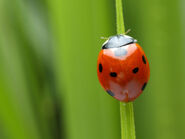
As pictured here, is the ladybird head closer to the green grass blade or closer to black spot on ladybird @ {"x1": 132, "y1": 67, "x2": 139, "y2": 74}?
black spot on ladybird @ {"x1": 132, "y1": 67, "x2": 139, "y2": 74}

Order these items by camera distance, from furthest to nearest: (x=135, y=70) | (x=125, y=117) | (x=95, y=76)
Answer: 1. (x=95, y=76)
2. (x=135, y=70)
3. (x=125, y=117)

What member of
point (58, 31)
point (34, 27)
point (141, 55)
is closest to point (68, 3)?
point (58, 31)

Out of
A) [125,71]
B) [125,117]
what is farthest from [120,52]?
[125,117]

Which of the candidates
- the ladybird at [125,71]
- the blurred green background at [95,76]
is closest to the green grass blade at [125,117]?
the ladybird at [125,71]

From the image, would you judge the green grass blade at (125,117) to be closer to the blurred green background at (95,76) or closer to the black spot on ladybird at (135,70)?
the black spot on ladybird at (135,70)

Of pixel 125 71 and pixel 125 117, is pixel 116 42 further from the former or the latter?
pixel 125 117

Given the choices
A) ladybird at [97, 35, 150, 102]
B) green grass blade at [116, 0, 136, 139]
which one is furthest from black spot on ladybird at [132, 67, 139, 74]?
green grass blade at [116, 0, 136, 139]

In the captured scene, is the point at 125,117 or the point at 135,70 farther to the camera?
the point at 135,70

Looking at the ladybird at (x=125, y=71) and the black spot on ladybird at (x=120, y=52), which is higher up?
the black spot on ladybird at (x=120, y=52)

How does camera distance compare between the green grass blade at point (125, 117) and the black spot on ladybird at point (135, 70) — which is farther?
the black spot on ladybird at point (135, 70)
